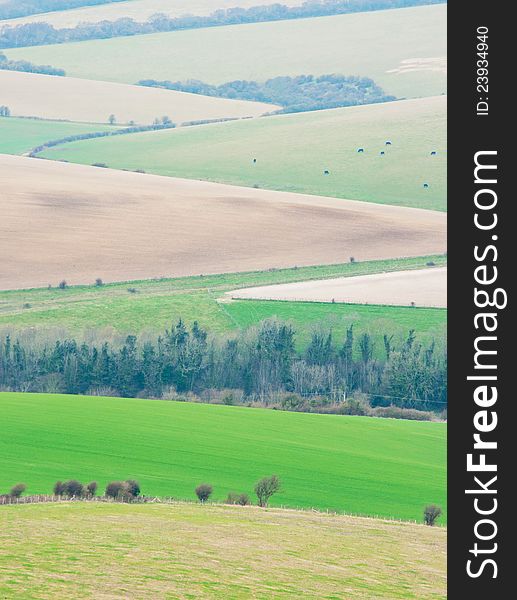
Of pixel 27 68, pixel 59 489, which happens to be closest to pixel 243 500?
pixel 59 489

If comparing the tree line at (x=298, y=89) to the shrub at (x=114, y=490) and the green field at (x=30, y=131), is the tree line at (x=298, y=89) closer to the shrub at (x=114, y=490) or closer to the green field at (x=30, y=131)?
the green field at (x=30, y=131)

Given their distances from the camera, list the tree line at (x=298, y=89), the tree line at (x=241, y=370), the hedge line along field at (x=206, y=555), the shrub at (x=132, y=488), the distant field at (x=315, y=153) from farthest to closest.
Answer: the tree line at (x=298, y=89) → the distant field at (x=315, y=153) → the tree line at (x=241, y=370) → the shrub at (x=132, y=488) → the hedge line along field at (x=206, y=555)

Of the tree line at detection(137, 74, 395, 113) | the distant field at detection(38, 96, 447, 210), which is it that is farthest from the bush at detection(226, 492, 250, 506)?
the tree line at detection(137, 74, 395, 113)

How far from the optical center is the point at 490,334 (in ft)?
43.8

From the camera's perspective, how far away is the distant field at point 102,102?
148 meters

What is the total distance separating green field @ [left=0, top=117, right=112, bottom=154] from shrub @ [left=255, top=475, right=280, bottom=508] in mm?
90467

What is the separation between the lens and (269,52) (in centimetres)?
18162

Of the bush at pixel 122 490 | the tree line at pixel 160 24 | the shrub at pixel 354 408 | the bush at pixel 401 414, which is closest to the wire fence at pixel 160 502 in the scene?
the bush at pixel 122 490

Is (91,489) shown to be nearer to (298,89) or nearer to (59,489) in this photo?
(59,489)

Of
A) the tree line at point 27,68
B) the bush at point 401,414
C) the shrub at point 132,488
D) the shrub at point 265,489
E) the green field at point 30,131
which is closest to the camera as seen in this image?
the shrub at point 132,488

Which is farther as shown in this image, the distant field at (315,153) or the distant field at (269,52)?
the distant field at (269,52)

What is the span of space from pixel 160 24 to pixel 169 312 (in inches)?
5086

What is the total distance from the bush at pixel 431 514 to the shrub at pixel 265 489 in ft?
15.3

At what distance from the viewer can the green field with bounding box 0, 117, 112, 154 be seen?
128 metres
